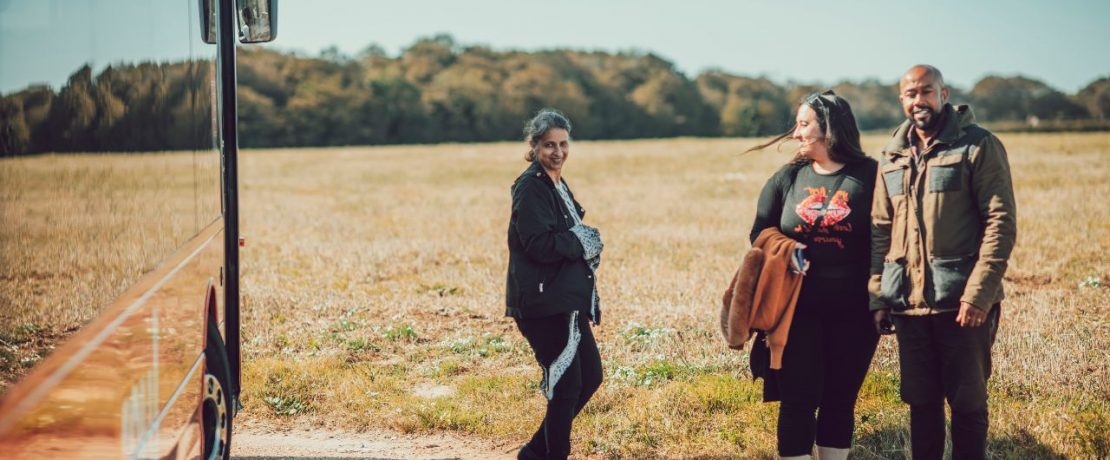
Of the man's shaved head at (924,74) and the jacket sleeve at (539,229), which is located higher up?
the man's shaved head at (924,74)

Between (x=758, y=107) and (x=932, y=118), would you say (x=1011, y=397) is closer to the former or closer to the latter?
(x=932, y=118)

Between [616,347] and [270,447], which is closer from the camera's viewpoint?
Result: [270,447]

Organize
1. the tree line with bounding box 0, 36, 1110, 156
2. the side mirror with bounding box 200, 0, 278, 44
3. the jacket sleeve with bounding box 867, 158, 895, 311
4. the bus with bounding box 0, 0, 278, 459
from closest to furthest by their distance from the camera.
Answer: the bus with bounding box 0, 0, 278, 459
the jacket sleeve with bounding box 867, 158, 895, 311
the side mirror with bounding box 200, 0, 278, 44
the tree line with bounding box 0, 36, 1110, 156

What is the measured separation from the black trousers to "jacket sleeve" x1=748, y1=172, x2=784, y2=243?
1.23 ft

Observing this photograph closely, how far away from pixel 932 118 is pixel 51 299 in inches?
139

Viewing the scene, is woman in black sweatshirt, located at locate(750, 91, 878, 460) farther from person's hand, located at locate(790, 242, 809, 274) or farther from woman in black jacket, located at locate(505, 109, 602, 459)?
woman in black jacket, located at locate(505, 109, 602, 459)

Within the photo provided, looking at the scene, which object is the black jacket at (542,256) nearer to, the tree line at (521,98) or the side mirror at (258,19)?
the side mirror at (258,19)

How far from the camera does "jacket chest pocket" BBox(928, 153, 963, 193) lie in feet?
14.7

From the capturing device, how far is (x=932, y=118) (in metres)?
4.58

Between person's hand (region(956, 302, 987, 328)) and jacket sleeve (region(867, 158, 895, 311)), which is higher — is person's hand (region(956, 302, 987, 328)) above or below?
below

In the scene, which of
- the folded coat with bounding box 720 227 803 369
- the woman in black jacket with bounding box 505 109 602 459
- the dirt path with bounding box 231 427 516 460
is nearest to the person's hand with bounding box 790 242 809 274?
the folded coat with bounding box 720 227 803 369

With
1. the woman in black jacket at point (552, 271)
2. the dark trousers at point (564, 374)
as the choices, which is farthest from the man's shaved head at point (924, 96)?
the dark trousers at point (564, 374)

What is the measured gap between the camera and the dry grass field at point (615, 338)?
645cm

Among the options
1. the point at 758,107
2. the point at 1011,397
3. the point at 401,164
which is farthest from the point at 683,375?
the point at 758,107
